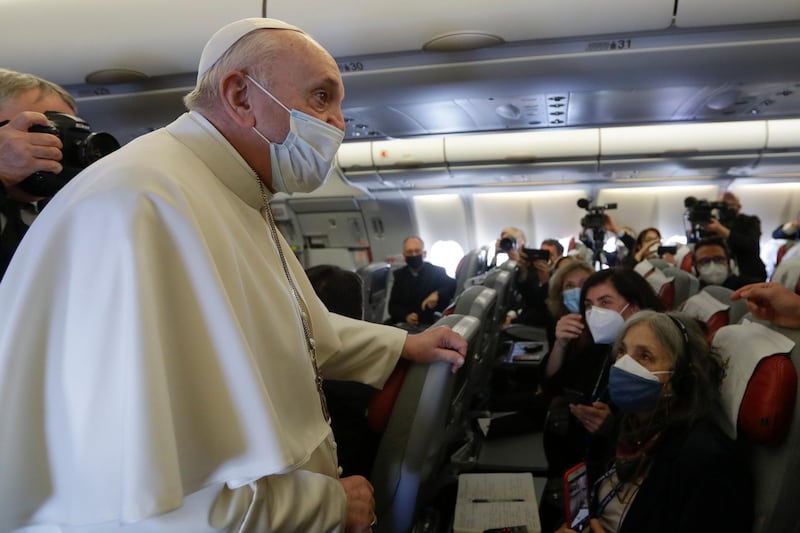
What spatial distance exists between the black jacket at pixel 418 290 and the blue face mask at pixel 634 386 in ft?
17.7

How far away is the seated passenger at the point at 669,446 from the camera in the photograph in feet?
5.32

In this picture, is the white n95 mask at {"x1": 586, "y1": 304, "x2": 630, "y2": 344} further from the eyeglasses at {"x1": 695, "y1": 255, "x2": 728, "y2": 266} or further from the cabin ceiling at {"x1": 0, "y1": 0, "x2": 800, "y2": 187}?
the eyeglasses at {"x1": 695, "y1": 255, "x2": 728, "y2": 266}

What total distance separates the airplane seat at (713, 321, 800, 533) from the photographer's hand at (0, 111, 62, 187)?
2.17m

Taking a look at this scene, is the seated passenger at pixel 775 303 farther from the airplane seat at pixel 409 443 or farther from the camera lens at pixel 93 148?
the camera lens at pixel 93 148

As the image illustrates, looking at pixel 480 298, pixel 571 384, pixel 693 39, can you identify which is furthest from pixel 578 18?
pixel 571 384

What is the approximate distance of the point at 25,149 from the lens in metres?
1.44

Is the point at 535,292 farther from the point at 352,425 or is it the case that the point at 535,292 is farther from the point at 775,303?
the point at 352,425

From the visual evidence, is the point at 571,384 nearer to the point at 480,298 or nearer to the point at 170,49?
the point at 480,298

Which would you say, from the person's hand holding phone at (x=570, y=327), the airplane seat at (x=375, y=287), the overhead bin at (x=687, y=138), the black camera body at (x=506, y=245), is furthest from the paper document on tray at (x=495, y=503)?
the overhead bin at (x=687, y=138)

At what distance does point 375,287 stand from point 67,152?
705 cm

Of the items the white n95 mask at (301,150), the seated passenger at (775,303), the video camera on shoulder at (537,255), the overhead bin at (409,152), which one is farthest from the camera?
the overhead bin at (409,152)

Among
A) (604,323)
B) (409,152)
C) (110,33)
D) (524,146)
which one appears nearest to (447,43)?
(604,323)

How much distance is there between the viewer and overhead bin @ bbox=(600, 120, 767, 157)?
8.19m

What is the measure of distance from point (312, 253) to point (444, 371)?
38.0 ft
